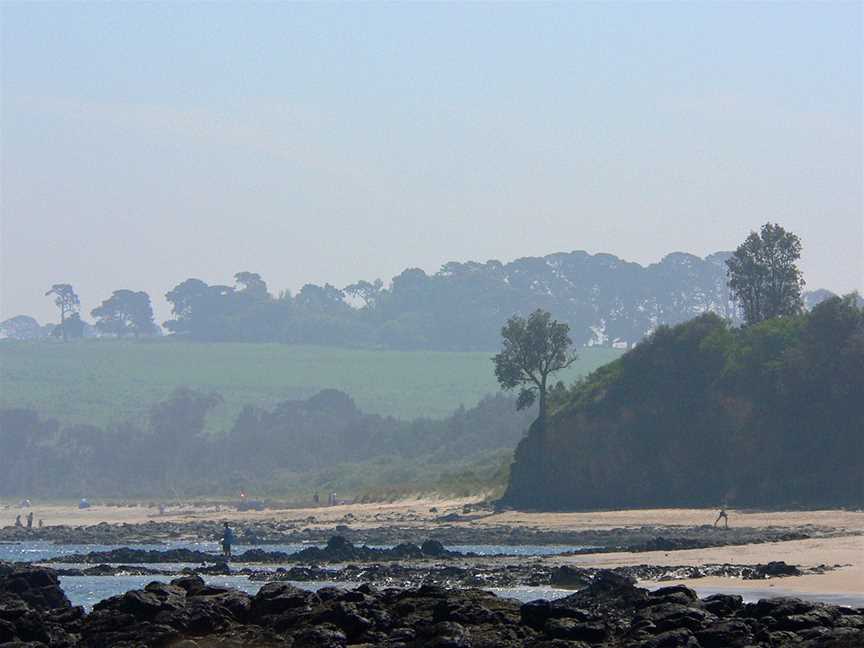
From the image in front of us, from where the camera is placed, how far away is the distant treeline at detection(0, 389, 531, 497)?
379ft

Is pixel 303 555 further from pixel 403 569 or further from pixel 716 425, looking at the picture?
pixel 716 425

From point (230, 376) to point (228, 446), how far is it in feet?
127

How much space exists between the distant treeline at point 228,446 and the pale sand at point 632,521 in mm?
14154

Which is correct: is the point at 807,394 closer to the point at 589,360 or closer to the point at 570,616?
the point at 570,616

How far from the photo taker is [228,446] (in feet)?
431

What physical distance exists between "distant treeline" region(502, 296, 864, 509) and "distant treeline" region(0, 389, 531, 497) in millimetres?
37527

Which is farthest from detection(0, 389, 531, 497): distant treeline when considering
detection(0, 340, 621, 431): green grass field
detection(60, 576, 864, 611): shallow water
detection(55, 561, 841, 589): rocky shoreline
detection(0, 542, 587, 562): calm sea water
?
detection(60, 576, 864, 611): shallow water

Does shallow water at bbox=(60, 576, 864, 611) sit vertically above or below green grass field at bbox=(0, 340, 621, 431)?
below

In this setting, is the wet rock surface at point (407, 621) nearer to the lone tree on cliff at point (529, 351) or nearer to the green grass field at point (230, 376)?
the lone tree on cliff at point (529, 351)

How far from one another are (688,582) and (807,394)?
3026 cm

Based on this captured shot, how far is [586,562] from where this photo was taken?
1713 inches

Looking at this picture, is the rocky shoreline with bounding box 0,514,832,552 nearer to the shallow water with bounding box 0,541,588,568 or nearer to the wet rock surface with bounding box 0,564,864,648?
the shallow water with bounding box 0,541,588,568

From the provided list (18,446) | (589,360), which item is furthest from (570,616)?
(589,360)

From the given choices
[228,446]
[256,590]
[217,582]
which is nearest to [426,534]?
[217,582]
